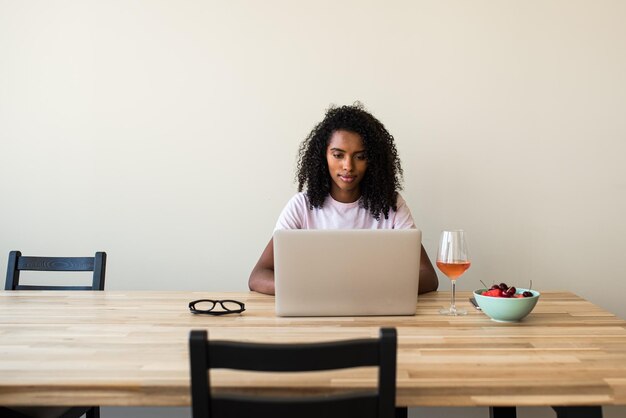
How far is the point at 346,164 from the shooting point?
2318 millimetres

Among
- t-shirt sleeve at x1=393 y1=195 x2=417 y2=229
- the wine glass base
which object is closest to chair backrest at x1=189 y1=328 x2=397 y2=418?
the wine glass base

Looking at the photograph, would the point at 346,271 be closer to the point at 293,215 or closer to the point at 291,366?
the point at 291,366

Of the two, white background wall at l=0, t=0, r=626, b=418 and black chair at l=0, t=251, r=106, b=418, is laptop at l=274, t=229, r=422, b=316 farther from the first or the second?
white background wall at l=0, t=0, r=626, b=418

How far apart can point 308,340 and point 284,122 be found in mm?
1618

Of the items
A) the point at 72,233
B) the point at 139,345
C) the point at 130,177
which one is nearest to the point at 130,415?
the point at 72,233

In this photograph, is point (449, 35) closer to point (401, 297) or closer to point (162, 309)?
point (401, 297)

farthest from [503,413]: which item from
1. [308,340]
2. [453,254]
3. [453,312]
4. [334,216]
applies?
[334,216]

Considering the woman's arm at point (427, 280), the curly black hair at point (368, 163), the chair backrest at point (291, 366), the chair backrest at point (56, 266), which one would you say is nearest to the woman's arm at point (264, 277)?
the curly black hair at point (368, 163)

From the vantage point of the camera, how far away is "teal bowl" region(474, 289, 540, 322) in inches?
59.0

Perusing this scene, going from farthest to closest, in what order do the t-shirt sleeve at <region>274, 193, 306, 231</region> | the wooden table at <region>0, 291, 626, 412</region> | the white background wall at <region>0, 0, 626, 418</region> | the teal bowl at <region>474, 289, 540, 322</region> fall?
1. the white background wall at <region>0, 0, 626, 418</region>
2. the t-shirt sleeve at <region>274, 193, 306, 231</region>
3. the teal bowl at <region>474, 289, 540, 322</region>
4. the wooden table at <region>0, 291, 626, 412</region>

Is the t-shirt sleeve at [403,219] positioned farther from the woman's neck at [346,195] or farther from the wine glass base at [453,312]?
the wine glass base at [453,312]

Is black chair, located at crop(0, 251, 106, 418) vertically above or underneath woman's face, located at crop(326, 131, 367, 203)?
underneath

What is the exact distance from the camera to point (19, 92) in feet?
9.36

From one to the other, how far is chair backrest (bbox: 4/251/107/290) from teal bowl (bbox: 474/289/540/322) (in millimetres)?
1380
